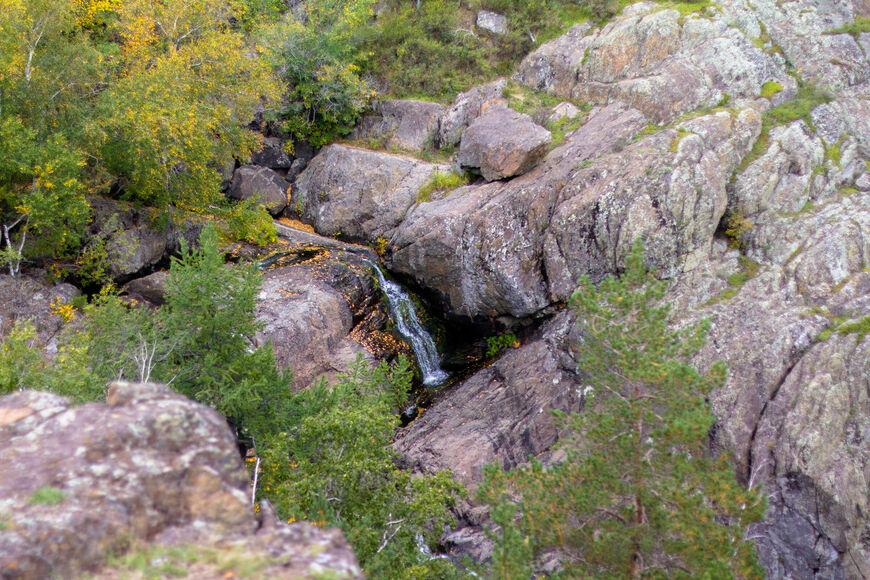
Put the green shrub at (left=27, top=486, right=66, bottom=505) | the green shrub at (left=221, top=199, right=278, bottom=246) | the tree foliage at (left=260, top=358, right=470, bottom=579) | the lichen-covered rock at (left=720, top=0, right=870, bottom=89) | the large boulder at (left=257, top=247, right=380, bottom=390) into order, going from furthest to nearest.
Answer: the green shrub at (left=221, top=199, right=278, bottom=246)
the lichen-covered rock at (left=720, top=0, right=870, bottom=89)
the large boulder at (left=257, top=247, right=380, bottom=390)
the tree foliage at (left=260, top=358, right=470, bottom=579)
the green shrub at (left=27, top=486, right=66, bottom=505)

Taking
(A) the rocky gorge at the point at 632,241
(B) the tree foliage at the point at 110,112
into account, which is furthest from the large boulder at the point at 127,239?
(B) the tree foliage at the point at 110,112

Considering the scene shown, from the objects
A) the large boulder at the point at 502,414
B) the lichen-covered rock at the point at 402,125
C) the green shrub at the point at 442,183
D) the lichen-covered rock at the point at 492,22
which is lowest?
the large boulder at the point at 502,414

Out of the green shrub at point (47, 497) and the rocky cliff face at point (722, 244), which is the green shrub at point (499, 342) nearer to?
the rocky cliff face at point (722, 244)

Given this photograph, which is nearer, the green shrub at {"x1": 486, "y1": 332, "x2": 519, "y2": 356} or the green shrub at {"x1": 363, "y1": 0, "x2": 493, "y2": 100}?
the green shrub at {"x1": 486, "y1": 332, "x2": 519, "y2": 356}

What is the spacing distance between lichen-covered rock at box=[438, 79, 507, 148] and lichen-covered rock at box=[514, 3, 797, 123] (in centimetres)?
185

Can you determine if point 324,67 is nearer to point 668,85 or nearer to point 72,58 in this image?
point 72,58

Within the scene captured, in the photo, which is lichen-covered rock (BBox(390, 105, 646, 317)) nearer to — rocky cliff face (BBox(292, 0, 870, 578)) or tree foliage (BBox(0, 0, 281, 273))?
rocky cliff face (BBox(292, 0, 870, 578))

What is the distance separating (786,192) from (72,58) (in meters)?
26.6

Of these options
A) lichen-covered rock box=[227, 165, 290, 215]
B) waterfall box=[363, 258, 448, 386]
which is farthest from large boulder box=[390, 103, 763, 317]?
lichen-covered rock box=[227, 165, 290, 215]

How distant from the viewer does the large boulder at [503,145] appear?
932 inches

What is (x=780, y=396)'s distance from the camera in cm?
1598

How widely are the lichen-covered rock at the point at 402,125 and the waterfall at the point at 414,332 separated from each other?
943 cm

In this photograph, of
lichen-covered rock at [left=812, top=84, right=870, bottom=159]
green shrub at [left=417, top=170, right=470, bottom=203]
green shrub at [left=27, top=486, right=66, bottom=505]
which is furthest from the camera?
green shrub at [left=417, top=170, right=470, bottom=203]

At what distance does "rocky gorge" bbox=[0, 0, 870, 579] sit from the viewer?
15625mm
